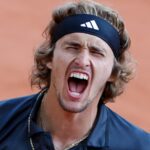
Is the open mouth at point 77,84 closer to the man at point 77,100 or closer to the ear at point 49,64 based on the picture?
the man at point 77,100

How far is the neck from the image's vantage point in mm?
3908

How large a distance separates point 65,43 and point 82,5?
278mm

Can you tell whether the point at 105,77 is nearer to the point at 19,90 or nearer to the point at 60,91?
the point at 60,91

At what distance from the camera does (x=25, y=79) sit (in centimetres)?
827

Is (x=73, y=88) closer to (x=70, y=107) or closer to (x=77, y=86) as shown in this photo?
(x=77, y=86)

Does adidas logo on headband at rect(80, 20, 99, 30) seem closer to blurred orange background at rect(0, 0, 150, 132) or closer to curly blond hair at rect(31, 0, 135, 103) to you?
A: curly blond hair at rect(31, 0, 135, 103)

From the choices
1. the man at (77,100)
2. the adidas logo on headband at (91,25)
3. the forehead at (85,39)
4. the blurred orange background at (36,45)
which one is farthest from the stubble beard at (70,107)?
the blurred orange background at (36,45)

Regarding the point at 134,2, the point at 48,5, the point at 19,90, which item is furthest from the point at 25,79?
the point at 134,2

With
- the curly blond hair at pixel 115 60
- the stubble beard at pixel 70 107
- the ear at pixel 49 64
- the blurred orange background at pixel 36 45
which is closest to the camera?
the stubble beard at pixel 70 107

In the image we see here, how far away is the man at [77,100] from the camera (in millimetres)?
3844

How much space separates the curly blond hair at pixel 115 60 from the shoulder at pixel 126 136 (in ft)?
0.93

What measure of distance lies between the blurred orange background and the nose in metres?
2.98

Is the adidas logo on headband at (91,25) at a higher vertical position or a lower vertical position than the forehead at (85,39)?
higher

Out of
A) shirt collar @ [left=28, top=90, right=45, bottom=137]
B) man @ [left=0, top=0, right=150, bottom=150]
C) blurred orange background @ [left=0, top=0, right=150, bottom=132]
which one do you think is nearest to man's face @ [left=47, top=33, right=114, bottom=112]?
man @ [left=0, top=0, right=150, bottom=150]
